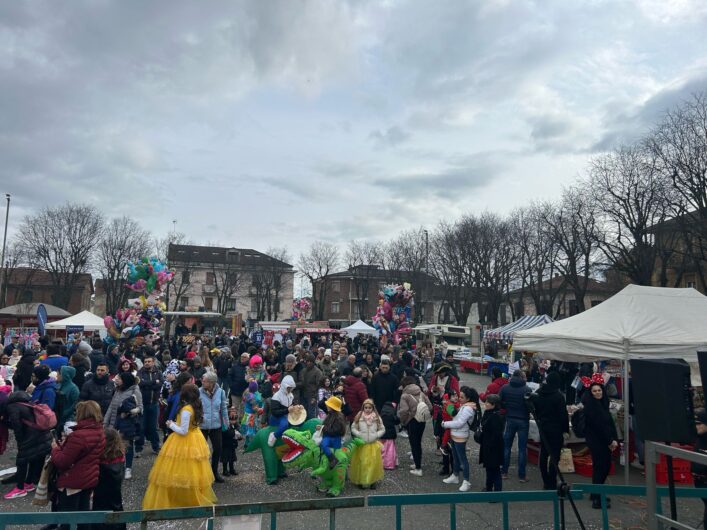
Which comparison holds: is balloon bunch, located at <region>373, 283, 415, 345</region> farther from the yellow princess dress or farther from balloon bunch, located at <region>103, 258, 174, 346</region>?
the yellow princess dress

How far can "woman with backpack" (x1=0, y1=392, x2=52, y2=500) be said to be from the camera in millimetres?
6078

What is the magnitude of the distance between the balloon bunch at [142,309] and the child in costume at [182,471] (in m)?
13.9

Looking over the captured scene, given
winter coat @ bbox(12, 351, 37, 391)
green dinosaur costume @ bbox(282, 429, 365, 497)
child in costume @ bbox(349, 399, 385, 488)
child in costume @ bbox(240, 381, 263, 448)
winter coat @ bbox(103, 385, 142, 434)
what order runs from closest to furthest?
green dinosaur costume @ bbox(282, 429, 365, 497), winter coat @ bbox(103, 385, 142, 434), child in costume @ bbox(349, 399, 385, 488), child in costume @ bbox(240, 381, 263, 448), winter coat @ bbox(12, 351, 37, 391)

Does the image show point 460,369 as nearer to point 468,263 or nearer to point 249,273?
point 468,263

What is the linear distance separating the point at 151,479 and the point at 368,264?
1849 inches

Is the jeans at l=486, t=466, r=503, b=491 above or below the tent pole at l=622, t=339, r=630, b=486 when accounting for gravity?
below

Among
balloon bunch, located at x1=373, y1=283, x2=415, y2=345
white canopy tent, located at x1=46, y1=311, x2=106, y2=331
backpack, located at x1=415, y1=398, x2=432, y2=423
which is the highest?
balloon bunch, located at x1=373, y1=283, x2=415, y2=345

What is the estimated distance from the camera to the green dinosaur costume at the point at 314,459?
6512 mm

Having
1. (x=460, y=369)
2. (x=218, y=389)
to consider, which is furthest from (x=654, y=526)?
(x=460, y=369)

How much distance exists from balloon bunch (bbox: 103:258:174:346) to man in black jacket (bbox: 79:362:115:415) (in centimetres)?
1156

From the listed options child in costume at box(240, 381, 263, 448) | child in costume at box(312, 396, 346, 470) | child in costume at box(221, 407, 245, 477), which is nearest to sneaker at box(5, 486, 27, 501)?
child in costume at box(221, 407, 245, 477)

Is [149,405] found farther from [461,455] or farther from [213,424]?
[461,455]

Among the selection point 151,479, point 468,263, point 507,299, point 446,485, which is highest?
point 468,263

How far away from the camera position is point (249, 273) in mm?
58281
